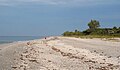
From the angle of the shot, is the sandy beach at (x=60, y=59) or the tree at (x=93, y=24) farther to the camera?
the tree at (x=93, y=24)

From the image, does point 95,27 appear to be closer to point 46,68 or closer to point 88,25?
point 88,25

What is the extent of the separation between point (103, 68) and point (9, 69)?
7.08m

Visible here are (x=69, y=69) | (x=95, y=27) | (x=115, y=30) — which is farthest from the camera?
(x=95, y=27)

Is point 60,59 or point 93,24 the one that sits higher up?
point 93,24

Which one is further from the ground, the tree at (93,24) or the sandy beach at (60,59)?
the tree at (93,24)

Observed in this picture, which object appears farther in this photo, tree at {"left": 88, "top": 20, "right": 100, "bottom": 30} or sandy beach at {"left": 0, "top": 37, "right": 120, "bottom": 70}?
tree at {"left": 88, "top": 20, "right": 100, "bottom": 30}

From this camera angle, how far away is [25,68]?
2353 centimetres

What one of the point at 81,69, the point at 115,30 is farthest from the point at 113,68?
the point at 115,30

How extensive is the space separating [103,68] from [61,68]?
10.6 feet

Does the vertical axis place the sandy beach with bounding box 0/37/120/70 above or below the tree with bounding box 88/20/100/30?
below

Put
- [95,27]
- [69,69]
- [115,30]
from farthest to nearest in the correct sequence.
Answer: [95,27] → [115,30] → [69,69]

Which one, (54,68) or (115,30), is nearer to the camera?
(54,68)

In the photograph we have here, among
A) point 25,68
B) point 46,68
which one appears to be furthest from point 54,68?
point 25,68

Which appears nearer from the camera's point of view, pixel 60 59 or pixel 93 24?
pixel 60 59
